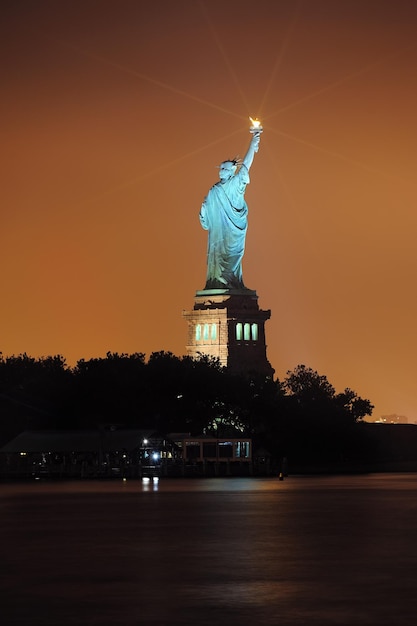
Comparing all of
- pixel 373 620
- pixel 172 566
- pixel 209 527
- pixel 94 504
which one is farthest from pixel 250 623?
pixel 94 504

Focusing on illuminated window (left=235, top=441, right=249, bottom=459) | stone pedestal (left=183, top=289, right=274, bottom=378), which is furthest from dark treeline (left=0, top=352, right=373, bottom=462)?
stone pedestal (left=183, top=289, right=274, bottom=378)

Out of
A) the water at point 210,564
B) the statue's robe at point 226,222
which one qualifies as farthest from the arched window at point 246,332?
the water at point 210,564

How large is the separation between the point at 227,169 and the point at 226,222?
17.9 ft

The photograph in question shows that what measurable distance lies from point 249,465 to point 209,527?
2985 inches

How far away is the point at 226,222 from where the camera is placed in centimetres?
16738

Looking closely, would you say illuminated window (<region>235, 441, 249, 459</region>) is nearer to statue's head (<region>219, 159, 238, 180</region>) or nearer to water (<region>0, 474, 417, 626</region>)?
statue's head (<region>219, 159, 238, 180</region>)

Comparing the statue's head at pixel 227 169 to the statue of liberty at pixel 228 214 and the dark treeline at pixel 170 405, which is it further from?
the dark treeline at pixel 170 405

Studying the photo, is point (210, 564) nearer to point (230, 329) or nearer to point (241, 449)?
point (241, 449)

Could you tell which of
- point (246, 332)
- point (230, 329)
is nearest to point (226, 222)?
point (230, 329)

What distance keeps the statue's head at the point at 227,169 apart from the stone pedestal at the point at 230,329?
1264 centimetres

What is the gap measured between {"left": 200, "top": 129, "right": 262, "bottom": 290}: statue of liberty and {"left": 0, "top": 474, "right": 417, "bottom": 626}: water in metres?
102

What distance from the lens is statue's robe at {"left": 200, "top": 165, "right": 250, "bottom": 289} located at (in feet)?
545

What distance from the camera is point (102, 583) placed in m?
32.8

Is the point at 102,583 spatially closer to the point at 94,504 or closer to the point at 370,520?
the point at 370,520
